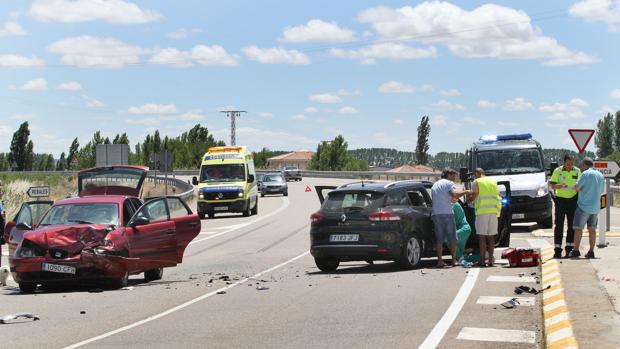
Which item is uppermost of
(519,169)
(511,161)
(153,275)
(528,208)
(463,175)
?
(511,161)

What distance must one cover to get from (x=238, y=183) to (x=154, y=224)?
913 inches

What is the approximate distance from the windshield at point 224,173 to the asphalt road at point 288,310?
66.7 feet

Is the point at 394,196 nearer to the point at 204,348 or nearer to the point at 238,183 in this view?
the point at 204,348

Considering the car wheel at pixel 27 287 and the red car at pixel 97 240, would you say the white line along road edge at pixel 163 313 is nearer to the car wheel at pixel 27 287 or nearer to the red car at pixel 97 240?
the red car at pixel 97 240

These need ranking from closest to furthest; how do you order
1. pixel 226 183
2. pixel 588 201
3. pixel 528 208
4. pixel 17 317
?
pixel 17 317
pixel 588 201
pixel 528 208
pixel 226 183

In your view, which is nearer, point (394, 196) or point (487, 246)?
point (394, 196)

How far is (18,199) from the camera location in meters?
53.5

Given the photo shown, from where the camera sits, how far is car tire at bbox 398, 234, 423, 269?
1641 centimetres

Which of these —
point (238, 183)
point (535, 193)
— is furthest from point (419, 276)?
point (238, 183)

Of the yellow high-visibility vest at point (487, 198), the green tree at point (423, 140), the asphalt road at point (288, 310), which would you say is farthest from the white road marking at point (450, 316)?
the green tree at point (423, 140)

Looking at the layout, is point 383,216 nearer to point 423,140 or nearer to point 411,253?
point 411,253

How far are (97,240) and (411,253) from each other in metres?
5.27

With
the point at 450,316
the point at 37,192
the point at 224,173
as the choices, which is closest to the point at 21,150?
the point at 224,173

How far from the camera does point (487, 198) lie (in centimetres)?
1691
